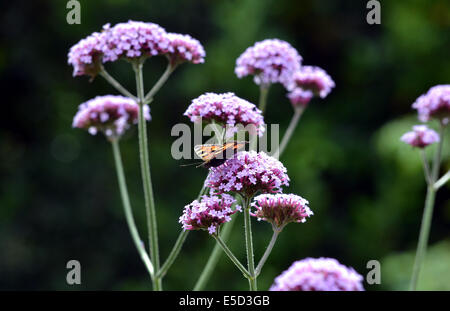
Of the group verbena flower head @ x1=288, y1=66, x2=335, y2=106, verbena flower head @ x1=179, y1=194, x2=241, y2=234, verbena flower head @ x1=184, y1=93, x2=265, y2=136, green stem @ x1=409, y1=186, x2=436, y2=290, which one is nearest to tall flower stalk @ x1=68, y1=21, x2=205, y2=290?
verbena flower head @ x1=179, y1=194, x2=241, y2=234

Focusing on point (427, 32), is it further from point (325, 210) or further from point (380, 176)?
point (325, 210)

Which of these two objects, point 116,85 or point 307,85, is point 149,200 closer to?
point 116,85

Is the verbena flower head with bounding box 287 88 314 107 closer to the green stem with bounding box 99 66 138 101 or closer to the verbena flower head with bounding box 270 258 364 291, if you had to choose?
the green stem with bounding box 99 66 138 101

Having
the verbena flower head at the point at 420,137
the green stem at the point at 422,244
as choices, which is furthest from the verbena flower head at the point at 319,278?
the verbena flower head at the point at 420,137

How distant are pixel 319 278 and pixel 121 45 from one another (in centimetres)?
176

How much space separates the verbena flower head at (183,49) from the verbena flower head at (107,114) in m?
0.47

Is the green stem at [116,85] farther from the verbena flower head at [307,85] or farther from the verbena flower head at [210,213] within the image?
the verbena flower head at [307,85]

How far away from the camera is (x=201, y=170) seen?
10.0 metres

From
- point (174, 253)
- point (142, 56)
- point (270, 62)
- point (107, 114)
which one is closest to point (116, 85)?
point (142, 56)

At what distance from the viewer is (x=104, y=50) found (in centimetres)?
290

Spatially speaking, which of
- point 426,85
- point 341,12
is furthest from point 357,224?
point 341,12

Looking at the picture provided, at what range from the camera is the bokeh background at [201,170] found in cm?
963

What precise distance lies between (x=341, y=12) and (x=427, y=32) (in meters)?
2.28

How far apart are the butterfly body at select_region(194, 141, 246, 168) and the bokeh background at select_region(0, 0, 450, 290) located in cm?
651
